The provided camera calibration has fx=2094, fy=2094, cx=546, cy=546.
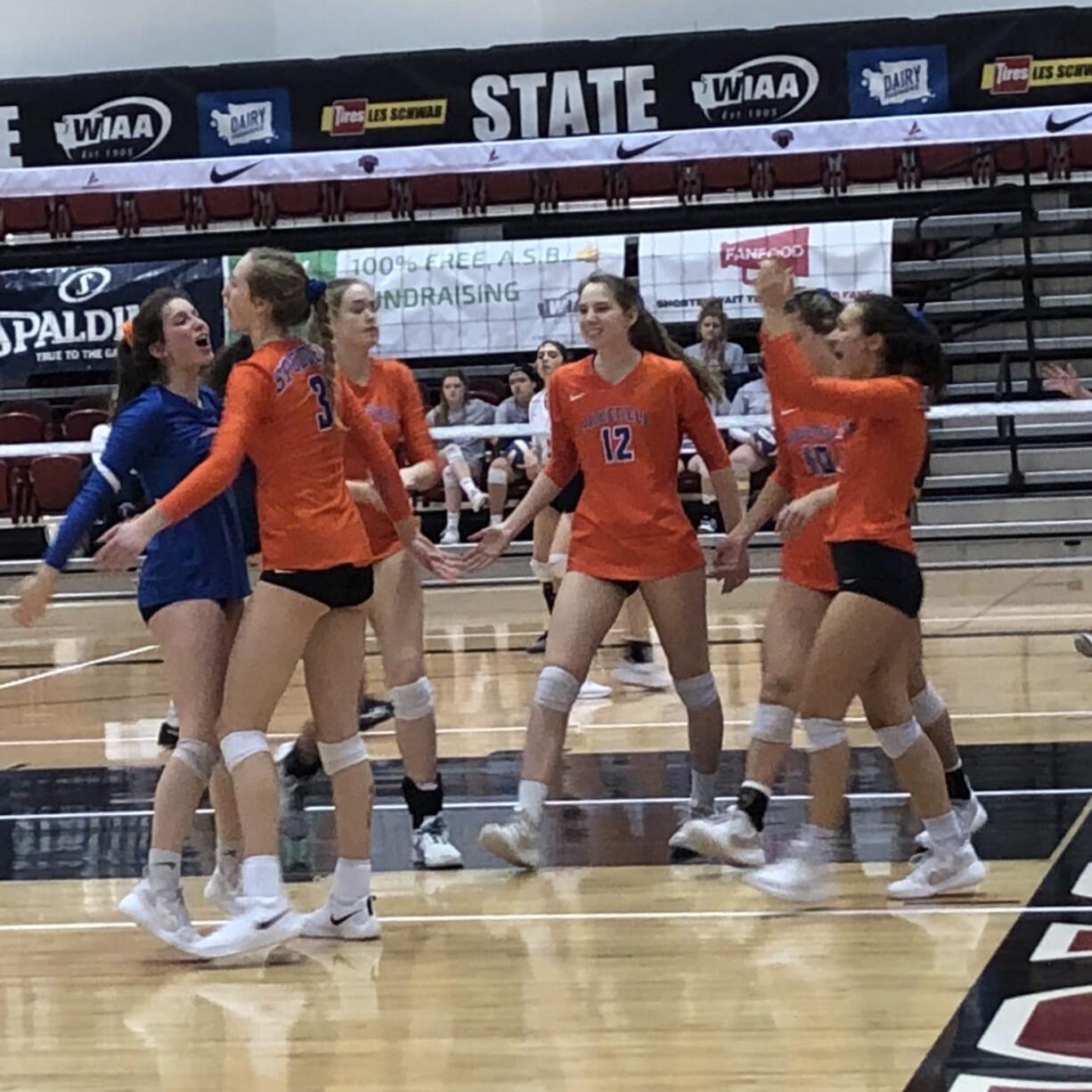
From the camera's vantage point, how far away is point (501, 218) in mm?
17547

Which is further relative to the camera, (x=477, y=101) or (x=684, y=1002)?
(x=477, y=101)

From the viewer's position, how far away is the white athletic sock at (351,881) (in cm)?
477

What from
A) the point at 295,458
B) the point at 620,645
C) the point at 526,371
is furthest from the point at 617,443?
the point at 526,371

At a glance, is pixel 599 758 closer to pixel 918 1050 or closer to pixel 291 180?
pixel 918 1050

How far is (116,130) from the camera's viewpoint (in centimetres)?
1852

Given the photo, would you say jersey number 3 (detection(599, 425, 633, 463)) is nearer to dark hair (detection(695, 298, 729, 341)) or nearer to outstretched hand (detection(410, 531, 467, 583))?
outstretched hand (detection(410, 531, 467, 583))

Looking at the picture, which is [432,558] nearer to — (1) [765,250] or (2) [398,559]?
(2) [398,559]

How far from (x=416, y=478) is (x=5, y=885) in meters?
1.59

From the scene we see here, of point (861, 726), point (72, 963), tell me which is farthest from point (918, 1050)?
point (861, 726)

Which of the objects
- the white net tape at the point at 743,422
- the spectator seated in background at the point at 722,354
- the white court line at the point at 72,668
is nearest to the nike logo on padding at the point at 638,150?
the spectator seated in background at the point at 722,354

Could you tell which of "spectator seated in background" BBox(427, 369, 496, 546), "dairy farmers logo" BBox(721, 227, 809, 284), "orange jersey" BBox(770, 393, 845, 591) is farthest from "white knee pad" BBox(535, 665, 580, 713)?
"dairy farmers logo" BBox(721, 227, 809, 284)

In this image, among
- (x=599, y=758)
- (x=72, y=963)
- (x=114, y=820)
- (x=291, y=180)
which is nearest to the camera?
(x=72, y=963)

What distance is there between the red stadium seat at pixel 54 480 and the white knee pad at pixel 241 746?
10.9m

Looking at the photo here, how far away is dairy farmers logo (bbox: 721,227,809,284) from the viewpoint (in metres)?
15.3
